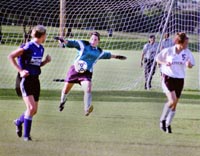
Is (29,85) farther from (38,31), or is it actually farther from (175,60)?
(175,60)

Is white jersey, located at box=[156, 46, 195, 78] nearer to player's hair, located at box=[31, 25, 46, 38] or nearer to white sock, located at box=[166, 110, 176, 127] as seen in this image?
white sock, located at box=[166, 110, 176, 127]

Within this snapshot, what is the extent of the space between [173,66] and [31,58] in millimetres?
2530

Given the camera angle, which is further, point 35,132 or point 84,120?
point 84,120

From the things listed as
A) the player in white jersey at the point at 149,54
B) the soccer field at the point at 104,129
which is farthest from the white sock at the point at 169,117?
the player in white jersey at the point at 149,54

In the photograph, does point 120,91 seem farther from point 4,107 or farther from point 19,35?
point 19,35

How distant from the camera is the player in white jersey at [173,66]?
390 inches

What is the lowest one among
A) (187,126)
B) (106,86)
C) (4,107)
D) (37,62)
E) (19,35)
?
(19,35)

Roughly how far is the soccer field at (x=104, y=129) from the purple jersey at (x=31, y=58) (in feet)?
3.51

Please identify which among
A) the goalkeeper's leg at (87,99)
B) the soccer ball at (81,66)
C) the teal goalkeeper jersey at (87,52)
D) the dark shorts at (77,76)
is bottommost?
the goalkeeper's leg at (87,99)

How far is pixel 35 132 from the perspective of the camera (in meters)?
9.60

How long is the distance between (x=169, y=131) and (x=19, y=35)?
18.4 m

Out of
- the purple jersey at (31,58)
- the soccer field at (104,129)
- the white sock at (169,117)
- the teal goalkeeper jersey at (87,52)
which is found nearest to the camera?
the soccer field at (104,129)

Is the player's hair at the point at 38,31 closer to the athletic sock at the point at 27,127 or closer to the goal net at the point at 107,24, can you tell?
the athletic sock at the point at 27,127

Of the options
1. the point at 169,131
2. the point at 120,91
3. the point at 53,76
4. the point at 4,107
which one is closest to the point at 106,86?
the point at 120,91
